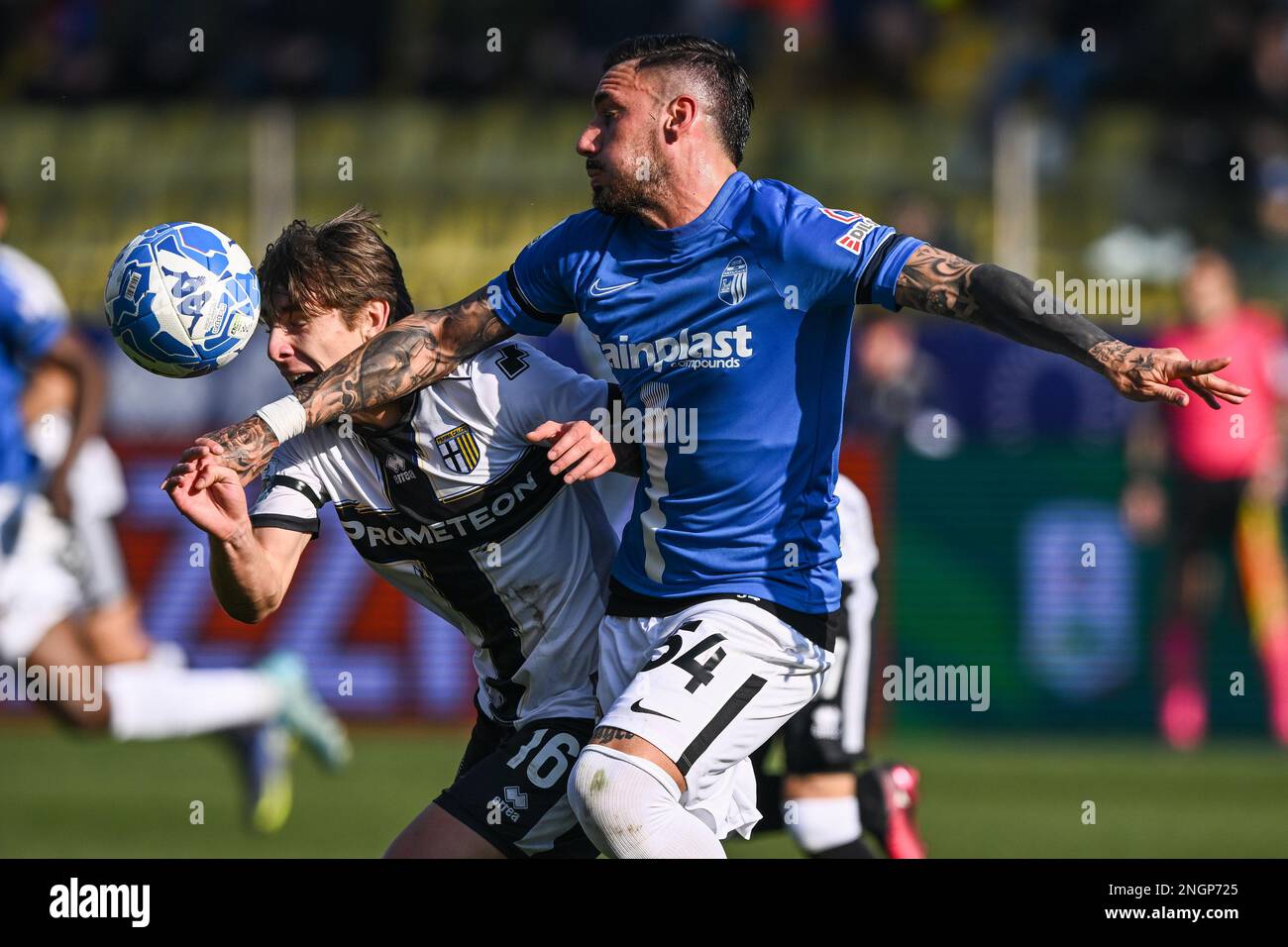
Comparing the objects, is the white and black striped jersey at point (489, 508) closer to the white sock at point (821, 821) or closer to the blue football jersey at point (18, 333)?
the white sock at point (821, 821)

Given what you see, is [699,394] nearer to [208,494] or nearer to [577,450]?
[577,450]

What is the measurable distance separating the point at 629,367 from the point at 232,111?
11.5 meters

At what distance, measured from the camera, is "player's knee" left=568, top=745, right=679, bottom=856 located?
166 inches

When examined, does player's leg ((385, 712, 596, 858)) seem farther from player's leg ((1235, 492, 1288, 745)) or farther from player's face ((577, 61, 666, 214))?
Result: player's leg ((1235, 492, 1288, 745))

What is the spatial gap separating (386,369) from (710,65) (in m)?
1.13

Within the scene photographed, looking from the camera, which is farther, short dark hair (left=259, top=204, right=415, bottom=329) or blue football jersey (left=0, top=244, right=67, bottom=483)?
blue football jersey (left=0, top=244, right=67, bottom=483)

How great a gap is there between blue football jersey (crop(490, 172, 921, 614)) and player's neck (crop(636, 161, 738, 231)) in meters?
0.03

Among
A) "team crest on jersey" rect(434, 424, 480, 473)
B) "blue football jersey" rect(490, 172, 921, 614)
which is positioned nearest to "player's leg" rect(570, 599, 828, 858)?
"blue football jersey" rect(490, 172, 921, 614)

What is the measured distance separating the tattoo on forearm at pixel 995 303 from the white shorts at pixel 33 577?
515 cm

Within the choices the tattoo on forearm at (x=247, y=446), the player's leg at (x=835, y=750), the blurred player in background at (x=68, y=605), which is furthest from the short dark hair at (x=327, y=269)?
the blurred player in background at (x=68, y=605)

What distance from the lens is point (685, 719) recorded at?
4332 millimetres

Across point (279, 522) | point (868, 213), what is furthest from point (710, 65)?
point (868, 213)

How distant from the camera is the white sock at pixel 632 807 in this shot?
166 inches
